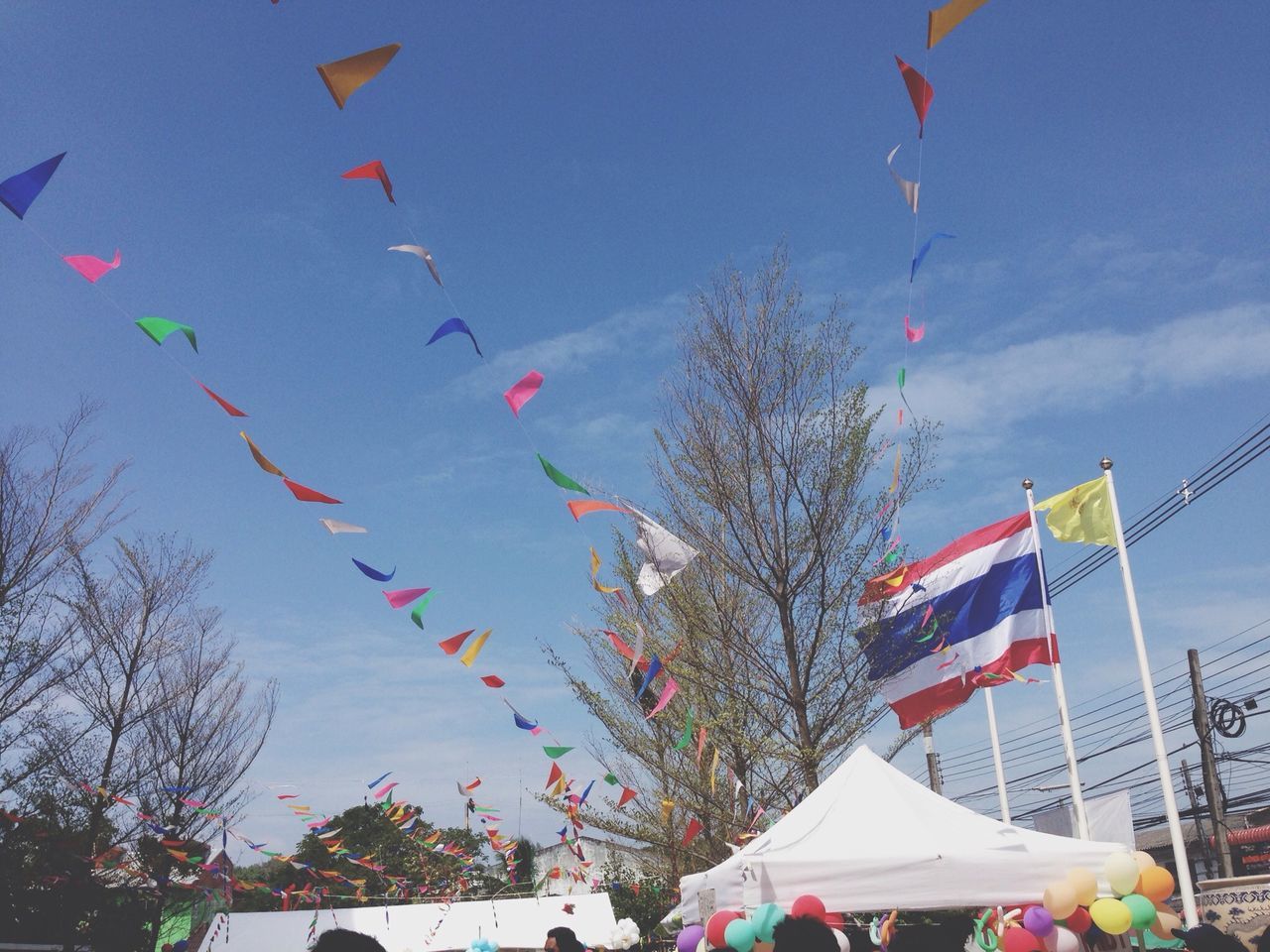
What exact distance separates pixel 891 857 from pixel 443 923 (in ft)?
37.9

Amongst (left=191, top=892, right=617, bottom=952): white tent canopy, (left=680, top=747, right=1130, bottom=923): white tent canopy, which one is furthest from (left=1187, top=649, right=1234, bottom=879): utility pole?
(left=680, top=747, right=1130, bottom=923): white tent canopy

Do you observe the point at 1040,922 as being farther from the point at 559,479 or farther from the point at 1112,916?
the point at 559,479

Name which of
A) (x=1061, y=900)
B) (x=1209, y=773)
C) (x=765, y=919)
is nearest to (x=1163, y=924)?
(x=1061, y=900)

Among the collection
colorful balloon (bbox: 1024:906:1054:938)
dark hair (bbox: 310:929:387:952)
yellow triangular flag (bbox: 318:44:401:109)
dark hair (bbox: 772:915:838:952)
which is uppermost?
yellow triangular flag (bbox: 318:44:401:109)

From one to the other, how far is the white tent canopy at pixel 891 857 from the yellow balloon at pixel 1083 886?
0.50 feet

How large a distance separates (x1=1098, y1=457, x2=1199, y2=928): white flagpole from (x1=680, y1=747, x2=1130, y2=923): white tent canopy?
2.81 metres

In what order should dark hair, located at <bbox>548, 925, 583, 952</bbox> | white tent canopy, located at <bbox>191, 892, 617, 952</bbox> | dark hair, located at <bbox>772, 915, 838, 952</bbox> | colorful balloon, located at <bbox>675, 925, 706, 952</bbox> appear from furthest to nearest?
1. white tent canopy, located at <bbox>191, 892, 617, 952</bbox>
2. colorful balloon, located at <bbox>675, 925, 706, 952</bbox>
3. dark hair, located at <bbox>548, 925, 583, 952</bbox>
4. dark hair, located at <bbox>772, 915, 838, 952</bbox>

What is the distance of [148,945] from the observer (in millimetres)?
17188

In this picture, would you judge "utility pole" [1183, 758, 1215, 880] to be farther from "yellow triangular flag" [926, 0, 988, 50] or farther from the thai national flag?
"yellow triangular flag" [926, 0, 988, 50]

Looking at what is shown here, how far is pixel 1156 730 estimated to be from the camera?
9.61 metres

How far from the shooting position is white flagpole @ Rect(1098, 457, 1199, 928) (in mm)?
9031

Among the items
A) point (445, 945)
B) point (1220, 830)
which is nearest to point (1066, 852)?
A: point (445, 945)

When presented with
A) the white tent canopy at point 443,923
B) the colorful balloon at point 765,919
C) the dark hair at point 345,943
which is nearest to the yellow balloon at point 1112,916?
the colorful balloon at point 765,919

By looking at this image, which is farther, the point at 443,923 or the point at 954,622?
the point at 443,923
